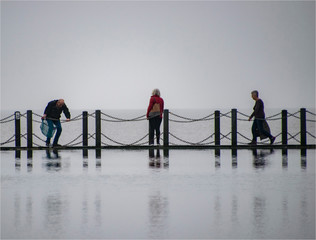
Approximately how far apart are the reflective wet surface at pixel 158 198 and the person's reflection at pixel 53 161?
28 millimetres

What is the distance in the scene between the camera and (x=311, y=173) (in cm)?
1198

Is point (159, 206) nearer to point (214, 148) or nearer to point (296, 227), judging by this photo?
point (296, 227)

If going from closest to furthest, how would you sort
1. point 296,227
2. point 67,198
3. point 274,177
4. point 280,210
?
point 296,227 → point 280,210 → point 67,198 → point 274,177

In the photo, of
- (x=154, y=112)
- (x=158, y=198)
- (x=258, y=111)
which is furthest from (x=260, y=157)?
(x=158, y=198)

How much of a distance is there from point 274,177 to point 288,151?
687 cm

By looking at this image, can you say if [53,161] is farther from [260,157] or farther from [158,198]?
[158,198]

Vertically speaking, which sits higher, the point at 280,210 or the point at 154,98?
the point at 154,98

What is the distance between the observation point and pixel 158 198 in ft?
28.6

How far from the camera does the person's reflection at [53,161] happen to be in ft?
43.6

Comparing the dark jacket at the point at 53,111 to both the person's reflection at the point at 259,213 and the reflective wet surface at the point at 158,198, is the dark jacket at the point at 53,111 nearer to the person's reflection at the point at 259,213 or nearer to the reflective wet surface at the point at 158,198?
the reflective wet surface at the point at 158,198

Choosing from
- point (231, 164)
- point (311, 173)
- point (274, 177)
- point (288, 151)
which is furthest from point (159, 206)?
point (288, 151)

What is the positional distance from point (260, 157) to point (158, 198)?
7732 mm

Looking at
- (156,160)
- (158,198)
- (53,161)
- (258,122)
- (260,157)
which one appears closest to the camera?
(158,198)

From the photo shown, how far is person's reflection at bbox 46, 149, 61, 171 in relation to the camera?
43.6ft
